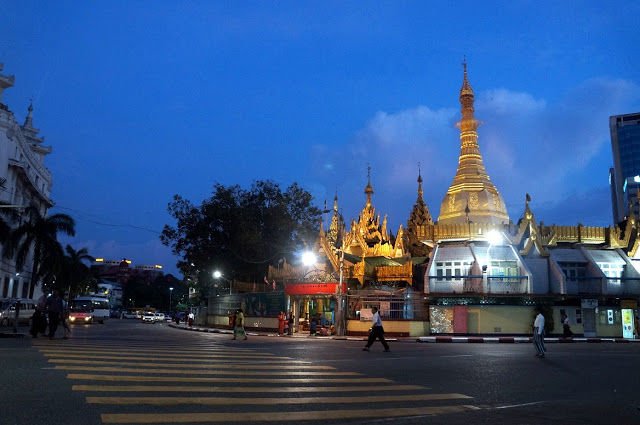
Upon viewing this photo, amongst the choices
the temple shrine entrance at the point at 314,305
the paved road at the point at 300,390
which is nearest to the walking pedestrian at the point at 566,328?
the temple shrine entrance at the point at 314,305

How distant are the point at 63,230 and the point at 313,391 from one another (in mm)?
41862

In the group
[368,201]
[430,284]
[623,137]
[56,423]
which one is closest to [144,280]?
[368,201]

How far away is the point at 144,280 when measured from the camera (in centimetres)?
13238

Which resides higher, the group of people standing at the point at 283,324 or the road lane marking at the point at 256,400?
the group of people standing at the point at 283,324

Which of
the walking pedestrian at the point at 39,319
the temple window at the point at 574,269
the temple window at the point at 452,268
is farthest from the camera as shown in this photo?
the temple window at the point at 574,269

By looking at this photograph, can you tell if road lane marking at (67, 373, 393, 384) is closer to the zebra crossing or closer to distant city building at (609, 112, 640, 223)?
the zebra crossing

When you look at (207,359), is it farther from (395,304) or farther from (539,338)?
(395,304)

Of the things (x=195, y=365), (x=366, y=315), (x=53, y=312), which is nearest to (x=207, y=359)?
(x=195, y=365)

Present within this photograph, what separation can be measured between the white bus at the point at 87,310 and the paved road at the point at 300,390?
100 ft

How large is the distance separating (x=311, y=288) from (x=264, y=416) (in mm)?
23778

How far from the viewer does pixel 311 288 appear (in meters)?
30.5

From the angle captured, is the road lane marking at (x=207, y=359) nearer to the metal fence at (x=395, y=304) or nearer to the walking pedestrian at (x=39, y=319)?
the walking pedestrian at (x=39, y=319)

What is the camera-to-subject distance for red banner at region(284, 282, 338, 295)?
30.0 meters

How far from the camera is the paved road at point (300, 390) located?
681 cm
